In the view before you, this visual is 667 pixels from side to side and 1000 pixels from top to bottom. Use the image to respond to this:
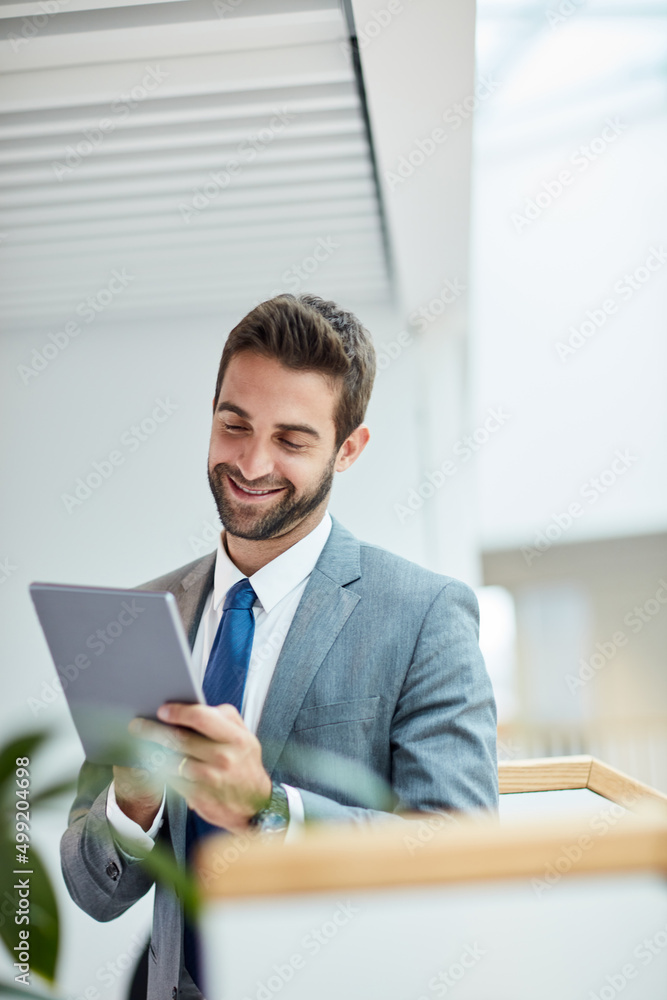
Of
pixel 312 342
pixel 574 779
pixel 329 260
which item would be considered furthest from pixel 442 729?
pixel 329 260

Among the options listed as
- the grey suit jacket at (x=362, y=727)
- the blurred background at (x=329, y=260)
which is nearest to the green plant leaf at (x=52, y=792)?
the blurred background at (x=329, y=260)

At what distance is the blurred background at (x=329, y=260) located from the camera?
2422 mm

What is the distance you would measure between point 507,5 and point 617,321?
3388 millimetres

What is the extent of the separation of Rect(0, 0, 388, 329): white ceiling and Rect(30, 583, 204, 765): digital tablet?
5.94ft

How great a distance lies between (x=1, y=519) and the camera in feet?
13.4

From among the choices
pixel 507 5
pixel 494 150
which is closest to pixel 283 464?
pixel 507 5

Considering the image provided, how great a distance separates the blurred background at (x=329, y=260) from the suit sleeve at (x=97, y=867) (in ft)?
1.55

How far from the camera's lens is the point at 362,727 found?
1.52 meters

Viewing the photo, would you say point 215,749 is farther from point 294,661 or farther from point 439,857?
point 439,857

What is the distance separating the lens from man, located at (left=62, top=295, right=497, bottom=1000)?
1.38m

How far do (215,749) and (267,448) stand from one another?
0.79 metres

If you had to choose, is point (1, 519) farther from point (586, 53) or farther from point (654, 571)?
point (654, 571)

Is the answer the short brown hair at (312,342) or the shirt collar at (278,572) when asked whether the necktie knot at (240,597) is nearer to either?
the shirt collar at (278,572)

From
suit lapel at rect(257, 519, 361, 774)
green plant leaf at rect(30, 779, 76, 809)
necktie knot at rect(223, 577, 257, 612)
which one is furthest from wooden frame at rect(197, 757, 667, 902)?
necktie knot at rect(223, 577, 257, 612)
